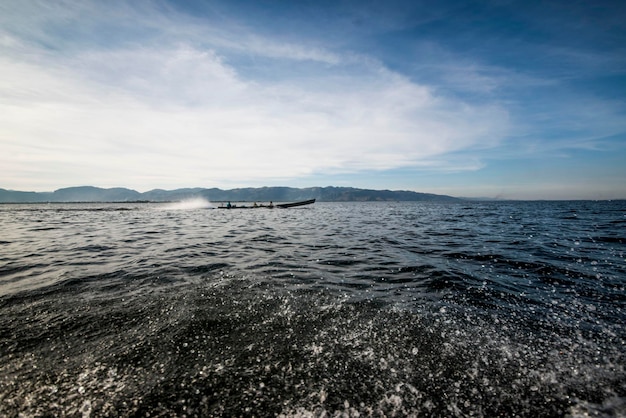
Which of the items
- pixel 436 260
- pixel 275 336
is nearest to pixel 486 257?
pixel 436 260

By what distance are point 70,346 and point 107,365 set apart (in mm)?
1188

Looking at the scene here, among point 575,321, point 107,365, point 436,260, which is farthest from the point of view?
point 436,260

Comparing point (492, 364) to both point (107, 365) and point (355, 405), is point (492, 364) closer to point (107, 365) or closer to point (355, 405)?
point (355, 405)

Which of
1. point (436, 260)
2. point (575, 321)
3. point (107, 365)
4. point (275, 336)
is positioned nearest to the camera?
point (107, 365)

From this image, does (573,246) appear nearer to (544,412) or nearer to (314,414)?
(544,412)

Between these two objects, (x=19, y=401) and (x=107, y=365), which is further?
(x=107, y=365)

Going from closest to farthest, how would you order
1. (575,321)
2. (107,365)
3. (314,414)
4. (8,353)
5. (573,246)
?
(314,414)
(107,365)
(8,353)
(575,321)
(573,246)

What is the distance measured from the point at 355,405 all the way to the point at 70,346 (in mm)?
4931

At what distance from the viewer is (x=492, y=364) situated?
14.3 ft

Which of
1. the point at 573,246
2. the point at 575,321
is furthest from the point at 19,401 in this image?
the point at 573,246

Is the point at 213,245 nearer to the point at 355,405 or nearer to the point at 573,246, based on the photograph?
the point at 355,405

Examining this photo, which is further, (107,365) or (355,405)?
(107,365)

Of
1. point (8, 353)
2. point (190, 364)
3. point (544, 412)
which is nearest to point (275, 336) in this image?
point (190, 364)

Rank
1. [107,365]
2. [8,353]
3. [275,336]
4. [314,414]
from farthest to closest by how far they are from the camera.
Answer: [275,336]
[8,353]
[107,365]
[314,414]
